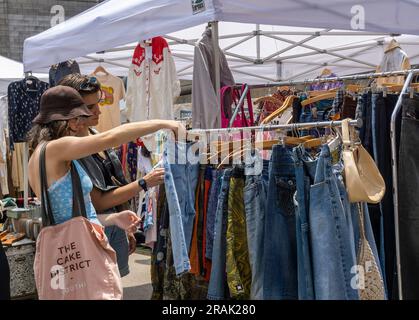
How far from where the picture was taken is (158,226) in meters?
3.26

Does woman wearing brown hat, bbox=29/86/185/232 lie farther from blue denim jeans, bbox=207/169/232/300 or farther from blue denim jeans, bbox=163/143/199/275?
blue denim jeans, bbox=207/169/232/300

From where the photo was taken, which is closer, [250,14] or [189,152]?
[189,152]

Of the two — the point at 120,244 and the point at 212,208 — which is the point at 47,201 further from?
the point at 212,208

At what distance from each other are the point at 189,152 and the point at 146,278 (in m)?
3.08

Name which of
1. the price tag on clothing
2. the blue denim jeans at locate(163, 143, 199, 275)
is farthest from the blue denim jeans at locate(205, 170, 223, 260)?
the price tag on clothing

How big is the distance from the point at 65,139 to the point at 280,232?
1.11m

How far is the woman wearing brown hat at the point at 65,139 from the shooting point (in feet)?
7.50

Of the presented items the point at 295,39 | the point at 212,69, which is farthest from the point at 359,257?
the point at 295,39

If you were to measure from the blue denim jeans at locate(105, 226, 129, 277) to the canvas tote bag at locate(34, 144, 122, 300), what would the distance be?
74 cm

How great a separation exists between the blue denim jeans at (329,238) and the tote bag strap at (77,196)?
103cm

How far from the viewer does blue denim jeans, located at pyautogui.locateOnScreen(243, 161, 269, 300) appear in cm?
269

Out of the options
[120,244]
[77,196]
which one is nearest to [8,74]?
[120,244]

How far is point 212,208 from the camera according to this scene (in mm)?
2979

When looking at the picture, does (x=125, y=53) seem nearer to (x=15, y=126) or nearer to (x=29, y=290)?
(x=15, y=126)
